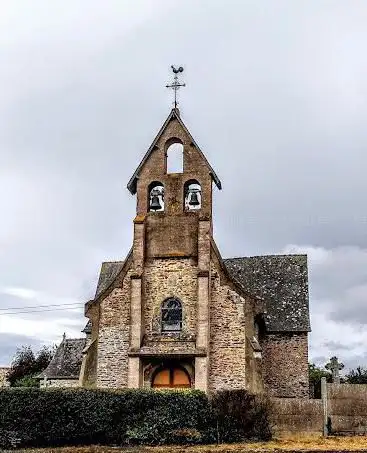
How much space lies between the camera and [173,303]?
3250 cm

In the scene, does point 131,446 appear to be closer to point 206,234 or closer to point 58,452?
point 58,452

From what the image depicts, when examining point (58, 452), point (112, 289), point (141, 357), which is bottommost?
point (58, 452)

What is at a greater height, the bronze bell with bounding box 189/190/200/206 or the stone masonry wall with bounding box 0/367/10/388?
the bronze bell with bounding box 189/190/200/206

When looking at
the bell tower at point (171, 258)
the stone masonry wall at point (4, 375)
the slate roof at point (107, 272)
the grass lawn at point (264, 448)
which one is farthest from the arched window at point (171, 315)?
the stone masonry wall at point (4, 375)

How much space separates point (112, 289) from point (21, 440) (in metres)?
11.2

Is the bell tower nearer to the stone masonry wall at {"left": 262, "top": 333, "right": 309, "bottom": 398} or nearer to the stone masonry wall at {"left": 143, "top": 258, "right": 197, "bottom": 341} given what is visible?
the stone masonry wall at {"left": 143, "top": 258, "right": 197, "bottom": 341}

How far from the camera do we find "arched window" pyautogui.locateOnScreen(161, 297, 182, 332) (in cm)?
3222

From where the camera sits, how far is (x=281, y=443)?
24.3 m

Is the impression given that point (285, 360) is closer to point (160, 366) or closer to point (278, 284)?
point (278, 284)

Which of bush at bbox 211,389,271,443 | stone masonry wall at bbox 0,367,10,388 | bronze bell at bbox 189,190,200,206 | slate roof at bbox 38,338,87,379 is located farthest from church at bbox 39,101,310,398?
stone masonry wall at bbox 0,367,10,388

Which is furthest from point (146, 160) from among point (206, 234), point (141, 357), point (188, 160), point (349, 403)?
point (349, 403)

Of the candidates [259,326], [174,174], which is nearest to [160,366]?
[259,326]

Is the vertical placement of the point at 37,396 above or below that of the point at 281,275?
below

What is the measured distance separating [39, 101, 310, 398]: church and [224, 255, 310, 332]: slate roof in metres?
4.37
